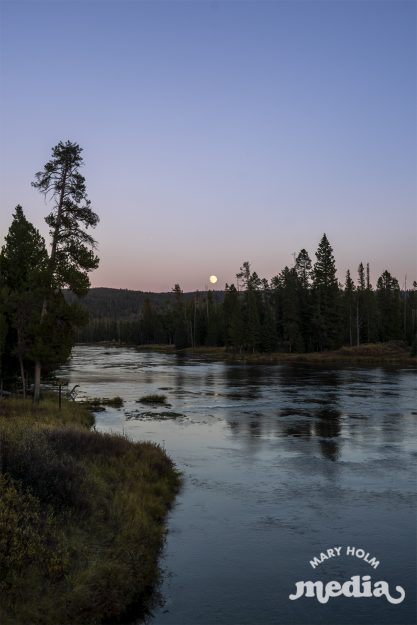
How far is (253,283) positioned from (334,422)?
82.8m

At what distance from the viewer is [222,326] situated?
114000 mm

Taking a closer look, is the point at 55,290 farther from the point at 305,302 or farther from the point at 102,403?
the point at 305,302

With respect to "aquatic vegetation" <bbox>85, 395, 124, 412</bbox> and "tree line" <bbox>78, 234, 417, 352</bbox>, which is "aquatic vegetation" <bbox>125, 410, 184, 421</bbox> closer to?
"aquatic vegetation" <bbox>85, 395, 124, 412</bbox>

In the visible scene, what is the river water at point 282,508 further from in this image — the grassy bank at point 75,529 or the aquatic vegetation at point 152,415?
the grassy bank at point 75,529

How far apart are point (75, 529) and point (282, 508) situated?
600 cm

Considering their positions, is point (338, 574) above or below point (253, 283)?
below

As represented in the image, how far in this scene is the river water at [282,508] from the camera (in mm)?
9883

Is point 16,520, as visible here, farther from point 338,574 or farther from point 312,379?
point 312,379

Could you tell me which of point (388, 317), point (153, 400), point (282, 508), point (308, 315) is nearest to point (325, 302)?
point (308, 315)

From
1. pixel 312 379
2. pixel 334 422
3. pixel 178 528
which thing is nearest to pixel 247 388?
pixel 312 379

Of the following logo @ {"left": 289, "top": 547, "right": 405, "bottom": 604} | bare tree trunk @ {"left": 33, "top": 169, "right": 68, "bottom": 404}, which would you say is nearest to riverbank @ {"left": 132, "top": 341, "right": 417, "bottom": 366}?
bare tree trunk @ {"left": 33, "top": 169, "right": 68, "bottom": 404}

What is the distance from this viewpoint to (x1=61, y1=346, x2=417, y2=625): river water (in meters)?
9.88

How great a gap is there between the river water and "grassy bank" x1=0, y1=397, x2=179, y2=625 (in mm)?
659

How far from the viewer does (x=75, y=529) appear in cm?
1123
